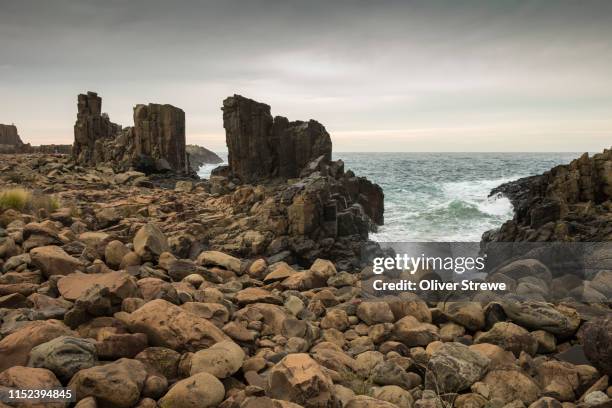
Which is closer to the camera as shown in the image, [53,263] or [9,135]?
[53,263]

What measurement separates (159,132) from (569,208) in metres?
28.3

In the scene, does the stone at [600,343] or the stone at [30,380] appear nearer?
the stone at [30,380]

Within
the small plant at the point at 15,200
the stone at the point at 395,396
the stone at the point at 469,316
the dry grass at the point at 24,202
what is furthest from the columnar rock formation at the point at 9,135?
the stone at the point at 395,396

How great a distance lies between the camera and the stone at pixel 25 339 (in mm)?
2961

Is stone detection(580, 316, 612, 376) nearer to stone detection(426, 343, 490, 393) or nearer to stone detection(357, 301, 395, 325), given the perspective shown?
stone detection(426, 343, 490, 393)

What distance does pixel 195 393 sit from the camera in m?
2.77

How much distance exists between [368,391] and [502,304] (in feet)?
7.66

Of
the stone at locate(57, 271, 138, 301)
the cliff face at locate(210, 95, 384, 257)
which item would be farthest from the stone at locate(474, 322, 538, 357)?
the cliff face at locate(210, 95, 384, 257)

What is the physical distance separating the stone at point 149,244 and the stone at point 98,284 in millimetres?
1502

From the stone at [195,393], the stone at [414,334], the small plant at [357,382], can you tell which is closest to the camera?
the stone at [195,393]

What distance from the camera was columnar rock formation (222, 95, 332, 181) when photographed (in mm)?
24672

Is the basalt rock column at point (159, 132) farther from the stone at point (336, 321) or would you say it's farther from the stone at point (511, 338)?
the stone at point (511, 338)

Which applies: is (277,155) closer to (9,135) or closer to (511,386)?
(511,386)

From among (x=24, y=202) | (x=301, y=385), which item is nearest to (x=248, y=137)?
(x=24, y=202)
